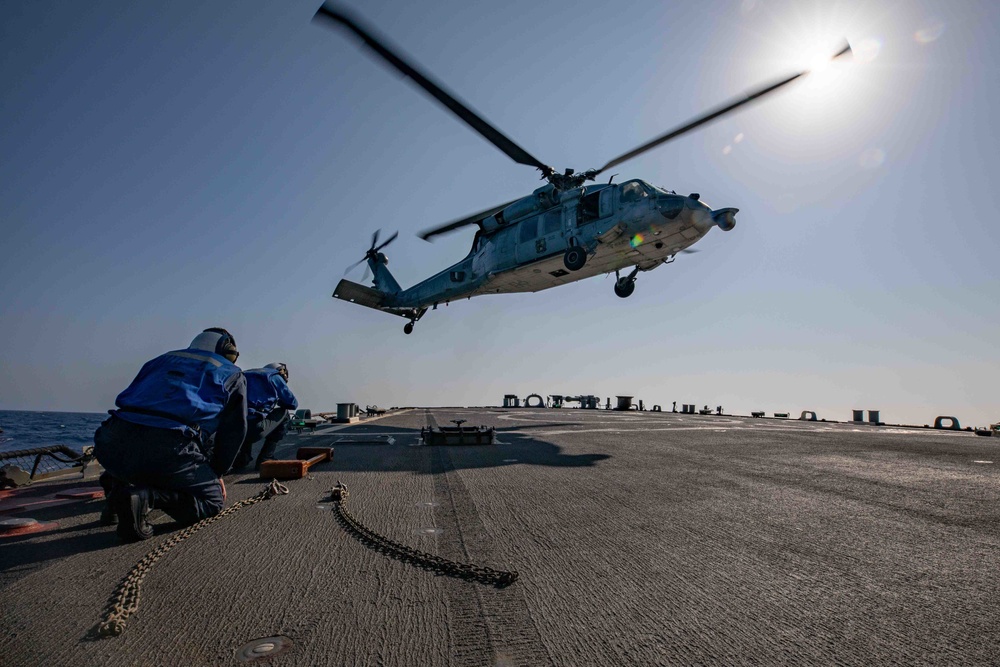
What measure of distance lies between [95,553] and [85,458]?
4770mm

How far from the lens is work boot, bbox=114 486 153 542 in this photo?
3.31 m

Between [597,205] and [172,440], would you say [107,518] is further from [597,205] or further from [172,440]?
[597,205]

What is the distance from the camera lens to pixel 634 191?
15.5m

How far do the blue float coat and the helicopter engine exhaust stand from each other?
13418 mm

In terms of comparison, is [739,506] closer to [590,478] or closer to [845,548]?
[845,548]

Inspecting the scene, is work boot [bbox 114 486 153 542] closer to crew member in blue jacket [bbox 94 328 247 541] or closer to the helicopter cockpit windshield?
crew member in blue jacket [bbox 94 328 247 541]

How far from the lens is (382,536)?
326 cm

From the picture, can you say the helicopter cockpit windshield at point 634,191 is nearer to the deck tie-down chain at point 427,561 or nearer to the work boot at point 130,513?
the deck tie-down chain at point 427,561

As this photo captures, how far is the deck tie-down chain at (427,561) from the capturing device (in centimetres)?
249

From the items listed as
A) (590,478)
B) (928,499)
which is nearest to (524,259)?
(590,478)

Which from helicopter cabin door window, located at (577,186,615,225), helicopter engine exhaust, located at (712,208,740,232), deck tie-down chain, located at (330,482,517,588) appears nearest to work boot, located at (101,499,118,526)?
deck tie-down chain, located at (330,482,517,588)

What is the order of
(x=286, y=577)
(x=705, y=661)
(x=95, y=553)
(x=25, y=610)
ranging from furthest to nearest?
(x=95, y=553) < (x=286, y=577) < (x=25, y=610) < (x=705, y=661)

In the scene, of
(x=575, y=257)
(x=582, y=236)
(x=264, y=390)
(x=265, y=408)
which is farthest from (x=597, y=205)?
→ (x=265, y=408)

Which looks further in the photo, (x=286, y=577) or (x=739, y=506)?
(x=739, y=506)
